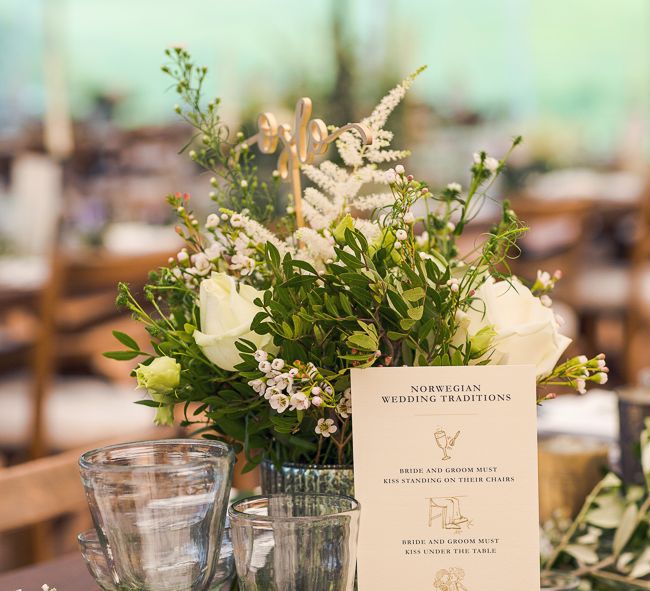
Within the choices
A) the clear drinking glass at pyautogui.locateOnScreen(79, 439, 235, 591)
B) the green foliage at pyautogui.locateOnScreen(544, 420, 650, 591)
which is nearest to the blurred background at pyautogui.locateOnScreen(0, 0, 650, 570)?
the green foliage at pyautogui.locateOnScreen(544, 420, 650, 591)

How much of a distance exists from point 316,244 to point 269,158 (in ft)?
12.6

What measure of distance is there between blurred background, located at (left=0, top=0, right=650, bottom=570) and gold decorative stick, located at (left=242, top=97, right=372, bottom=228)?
0.87 m

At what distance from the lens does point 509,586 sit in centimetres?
73

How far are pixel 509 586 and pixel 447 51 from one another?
8.88 meters

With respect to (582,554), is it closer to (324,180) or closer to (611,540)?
(611,540)

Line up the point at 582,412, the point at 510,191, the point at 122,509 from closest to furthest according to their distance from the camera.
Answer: the point at 122,509, the point at 582,412, the point at 510,191

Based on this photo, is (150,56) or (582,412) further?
(150,56)

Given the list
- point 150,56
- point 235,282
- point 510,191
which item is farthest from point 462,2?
point 235,282

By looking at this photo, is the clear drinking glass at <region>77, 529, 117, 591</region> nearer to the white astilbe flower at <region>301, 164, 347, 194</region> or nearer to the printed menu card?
the printed menu card

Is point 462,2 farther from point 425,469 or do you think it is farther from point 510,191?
point 425,469

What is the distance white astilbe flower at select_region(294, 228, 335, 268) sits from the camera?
0.75 meters

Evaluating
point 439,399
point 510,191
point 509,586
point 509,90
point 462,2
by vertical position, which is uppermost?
point 462,2

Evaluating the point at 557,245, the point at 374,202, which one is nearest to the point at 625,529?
the point at 374,202

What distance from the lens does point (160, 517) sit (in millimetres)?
682
